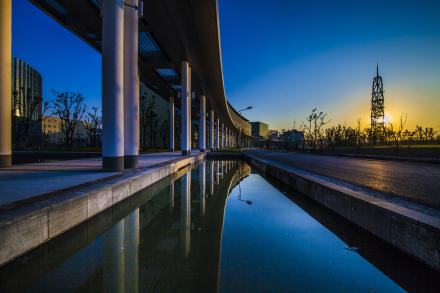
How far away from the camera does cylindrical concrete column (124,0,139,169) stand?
8.14 metres

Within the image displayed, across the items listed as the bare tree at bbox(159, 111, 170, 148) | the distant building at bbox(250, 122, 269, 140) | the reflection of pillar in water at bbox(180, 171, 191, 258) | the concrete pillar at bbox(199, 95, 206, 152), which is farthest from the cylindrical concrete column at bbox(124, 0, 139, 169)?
the distant building at bbox(250, 122, 269, 140)

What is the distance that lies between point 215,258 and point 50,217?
2.26m

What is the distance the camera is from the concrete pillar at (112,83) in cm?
641

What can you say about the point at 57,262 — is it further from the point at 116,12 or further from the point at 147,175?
the point at 116,12

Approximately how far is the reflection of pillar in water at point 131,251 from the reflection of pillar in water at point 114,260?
0.16ft

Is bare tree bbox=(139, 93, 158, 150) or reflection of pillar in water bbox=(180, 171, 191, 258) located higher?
bare tree bbox=(139, 93, 158, 150)

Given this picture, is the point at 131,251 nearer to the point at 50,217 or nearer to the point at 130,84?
the point at 50,217

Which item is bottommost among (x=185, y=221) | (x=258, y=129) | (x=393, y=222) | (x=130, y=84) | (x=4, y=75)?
(x=185, y=221)

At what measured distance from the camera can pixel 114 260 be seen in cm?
246

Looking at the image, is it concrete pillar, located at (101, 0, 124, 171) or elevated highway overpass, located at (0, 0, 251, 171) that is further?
elevated highway overpass, located at (0, 0, 251, 171)

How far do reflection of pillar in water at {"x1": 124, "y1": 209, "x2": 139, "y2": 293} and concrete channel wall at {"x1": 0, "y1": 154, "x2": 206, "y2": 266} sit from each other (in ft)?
2.30

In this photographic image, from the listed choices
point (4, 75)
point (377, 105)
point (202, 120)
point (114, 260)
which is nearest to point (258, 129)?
point (377, 105)

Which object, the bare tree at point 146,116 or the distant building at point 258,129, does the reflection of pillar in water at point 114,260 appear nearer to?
the bare tree at point 146,116

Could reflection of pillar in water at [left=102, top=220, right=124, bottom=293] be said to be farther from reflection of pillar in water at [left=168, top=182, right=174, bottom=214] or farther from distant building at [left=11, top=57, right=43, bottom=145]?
distant building at [left=11, top=57, right=43, bottom=145]
